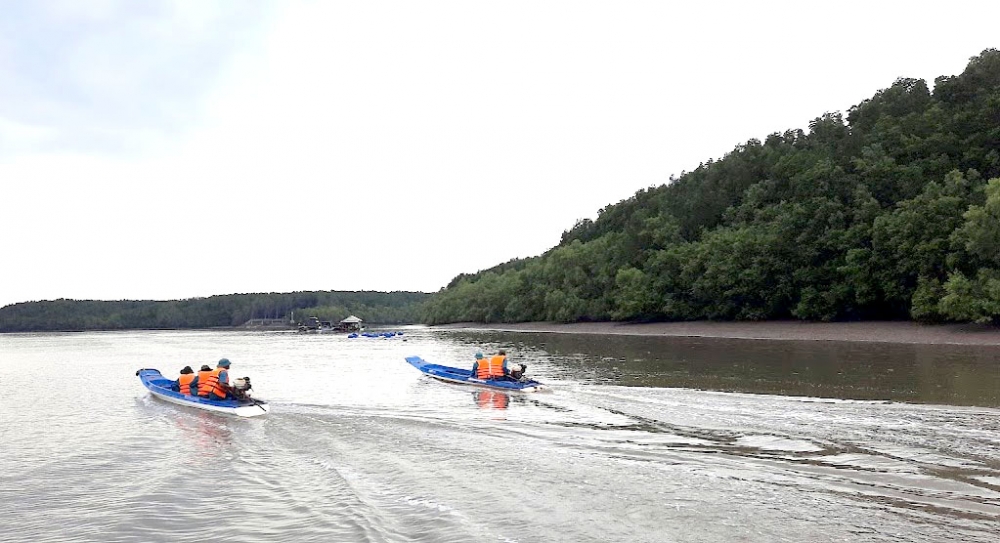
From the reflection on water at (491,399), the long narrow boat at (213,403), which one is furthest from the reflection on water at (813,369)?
the long narrow boat at (213,403)

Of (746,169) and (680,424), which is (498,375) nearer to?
(680,424)

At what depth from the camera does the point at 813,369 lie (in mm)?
36594

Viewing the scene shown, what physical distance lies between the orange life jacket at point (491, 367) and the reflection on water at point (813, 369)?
14.5 ft

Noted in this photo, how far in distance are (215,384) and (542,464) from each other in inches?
699

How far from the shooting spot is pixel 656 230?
11356 cm

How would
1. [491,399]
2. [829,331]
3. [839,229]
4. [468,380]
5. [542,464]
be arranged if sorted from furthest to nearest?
[839,229], [829,331], [468,380], [491,399], [542,464]

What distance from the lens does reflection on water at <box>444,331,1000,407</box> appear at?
27.1m

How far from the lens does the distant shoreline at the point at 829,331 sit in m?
53.0

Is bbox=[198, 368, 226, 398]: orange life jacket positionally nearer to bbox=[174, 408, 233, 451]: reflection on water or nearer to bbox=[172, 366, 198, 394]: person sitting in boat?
bbox=[174, 408, 233, 451]: reflection on water

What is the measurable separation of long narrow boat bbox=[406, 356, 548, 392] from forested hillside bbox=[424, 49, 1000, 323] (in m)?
38.1

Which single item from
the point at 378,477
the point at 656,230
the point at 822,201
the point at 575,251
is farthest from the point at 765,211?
the point at 378,477

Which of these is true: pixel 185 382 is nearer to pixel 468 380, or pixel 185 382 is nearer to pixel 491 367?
pixel 468 380

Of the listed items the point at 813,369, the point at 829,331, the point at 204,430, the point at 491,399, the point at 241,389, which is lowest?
the point at 204,430

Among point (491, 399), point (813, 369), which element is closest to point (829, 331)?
point (813, 369)
